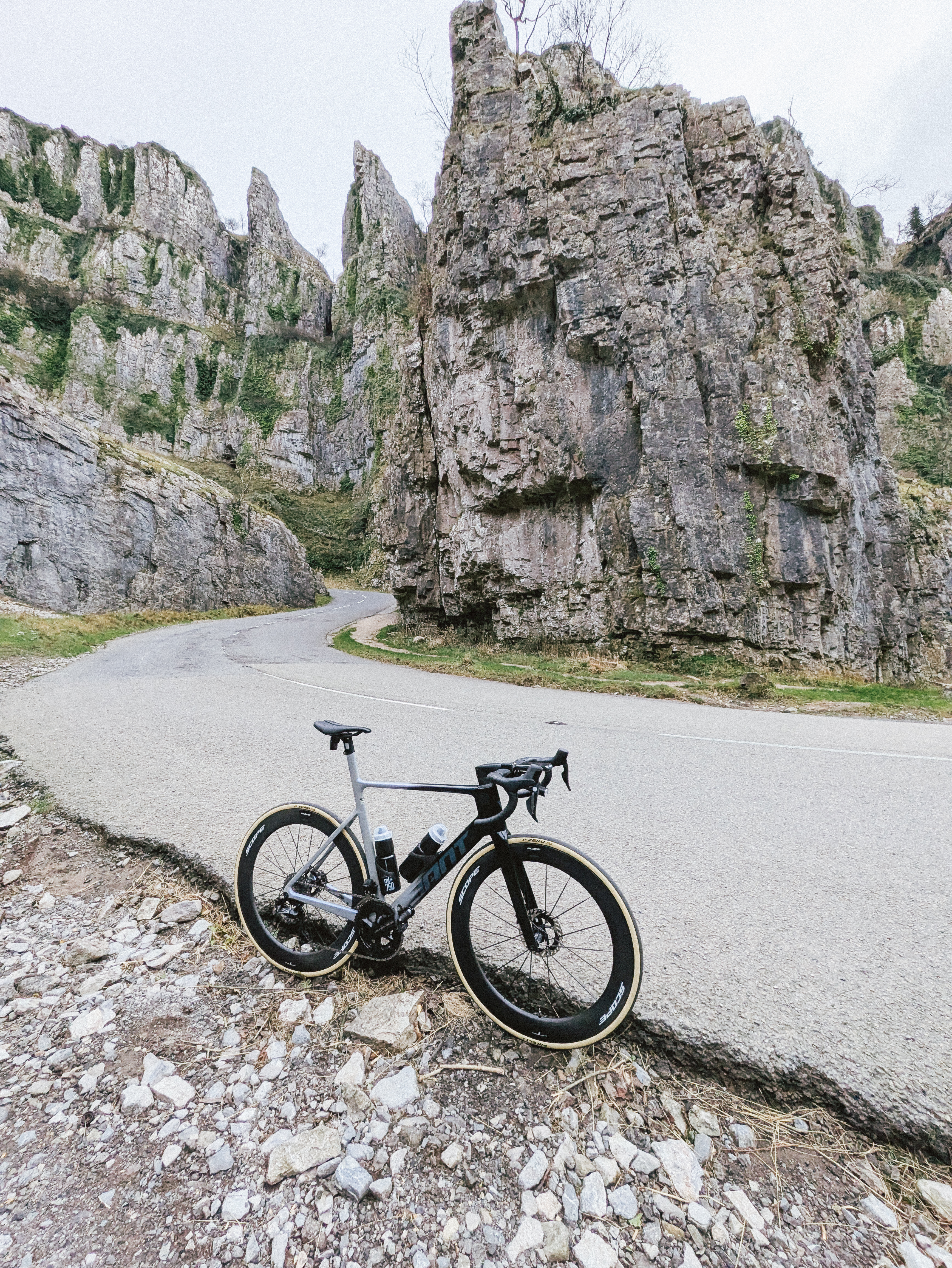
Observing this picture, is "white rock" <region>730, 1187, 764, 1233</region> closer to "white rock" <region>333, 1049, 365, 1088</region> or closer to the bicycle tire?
"white rock" <region>333, 1049, 365, 1088</region>

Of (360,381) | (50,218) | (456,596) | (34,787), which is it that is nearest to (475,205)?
(456,596)

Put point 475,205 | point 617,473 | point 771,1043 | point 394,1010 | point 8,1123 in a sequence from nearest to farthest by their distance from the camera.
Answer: point 8,1123 < point 771,1043 < point 394,1010 < point 617,473 < point 475,205

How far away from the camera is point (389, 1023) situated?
2025mm

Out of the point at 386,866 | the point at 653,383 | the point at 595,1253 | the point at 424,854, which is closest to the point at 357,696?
the point at 386,866

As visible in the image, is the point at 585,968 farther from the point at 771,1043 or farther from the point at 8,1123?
the point at 8,1123

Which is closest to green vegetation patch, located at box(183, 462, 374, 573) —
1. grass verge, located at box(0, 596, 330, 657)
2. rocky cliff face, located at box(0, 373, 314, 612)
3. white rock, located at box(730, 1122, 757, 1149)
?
rocky cliff face, located at box(0, 373, 314, 612)

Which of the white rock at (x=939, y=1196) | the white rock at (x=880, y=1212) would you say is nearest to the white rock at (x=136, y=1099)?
the white rock at (x=880, y=1212)

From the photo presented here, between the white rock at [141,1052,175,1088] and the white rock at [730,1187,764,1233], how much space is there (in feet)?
5.97

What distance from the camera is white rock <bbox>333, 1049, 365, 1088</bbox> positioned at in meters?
1.79

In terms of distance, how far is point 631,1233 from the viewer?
1321mm

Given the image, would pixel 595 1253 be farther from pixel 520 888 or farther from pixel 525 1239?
pixel 520 888

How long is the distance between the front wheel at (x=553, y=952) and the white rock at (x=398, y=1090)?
353 mm

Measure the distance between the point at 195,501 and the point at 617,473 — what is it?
23.8 meters

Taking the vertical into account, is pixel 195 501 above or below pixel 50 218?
below
